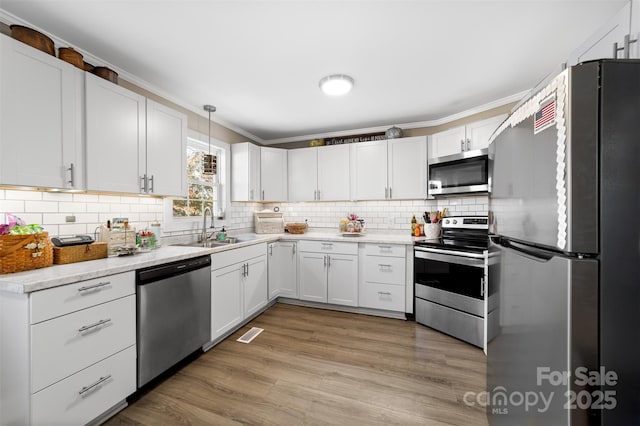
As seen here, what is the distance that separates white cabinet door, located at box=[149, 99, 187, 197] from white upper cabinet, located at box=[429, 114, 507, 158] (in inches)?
116

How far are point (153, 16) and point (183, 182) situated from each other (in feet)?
4.47

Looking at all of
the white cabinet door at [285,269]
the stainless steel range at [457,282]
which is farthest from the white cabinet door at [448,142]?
the white cabinet door at [285,269]

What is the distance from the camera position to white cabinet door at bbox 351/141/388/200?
360 cm

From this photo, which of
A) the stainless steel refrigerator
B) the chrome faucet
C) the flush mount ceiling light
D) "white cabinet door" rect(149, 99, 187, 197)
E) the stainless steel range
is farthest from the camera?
the chrome faucet

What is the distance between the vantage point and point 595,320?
0.69 m

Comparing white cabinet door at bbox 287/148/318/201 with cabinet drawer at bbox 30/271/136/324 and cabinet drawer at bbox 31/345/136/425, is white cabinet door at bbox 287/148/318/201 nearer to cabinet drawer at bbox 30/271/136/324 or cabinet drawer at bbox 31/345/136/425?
cabinet drawer at bbox 30/271/136/324

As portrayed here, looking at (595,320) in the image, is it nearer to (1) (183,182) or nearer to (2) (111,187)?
(2) (111,187)

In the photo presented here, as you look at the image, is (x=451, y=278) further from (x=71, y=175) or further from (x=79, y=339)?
(x=71, y=175)

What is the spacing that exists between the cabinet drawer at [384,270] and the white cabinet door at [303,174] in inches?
53.2

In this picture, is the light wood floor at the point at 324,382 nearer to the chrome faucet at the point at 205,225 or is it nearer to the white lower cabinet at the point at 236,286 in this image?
the white lower cabinet at the point at 236,286

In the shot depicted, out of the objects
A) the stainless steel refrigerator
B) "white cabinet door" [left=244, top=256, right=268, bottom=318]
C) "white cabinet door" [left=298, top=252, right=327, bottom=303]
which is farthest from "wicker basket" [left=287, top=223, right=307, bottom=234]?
the stainless steel refrigerator

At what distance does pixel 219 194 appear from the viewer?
357 centimetres

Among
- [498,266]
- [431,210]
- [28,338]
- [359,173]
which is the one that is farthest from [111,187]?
[431,210]

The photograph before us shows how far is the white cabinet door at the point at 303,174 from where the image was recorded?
3.98 meters
